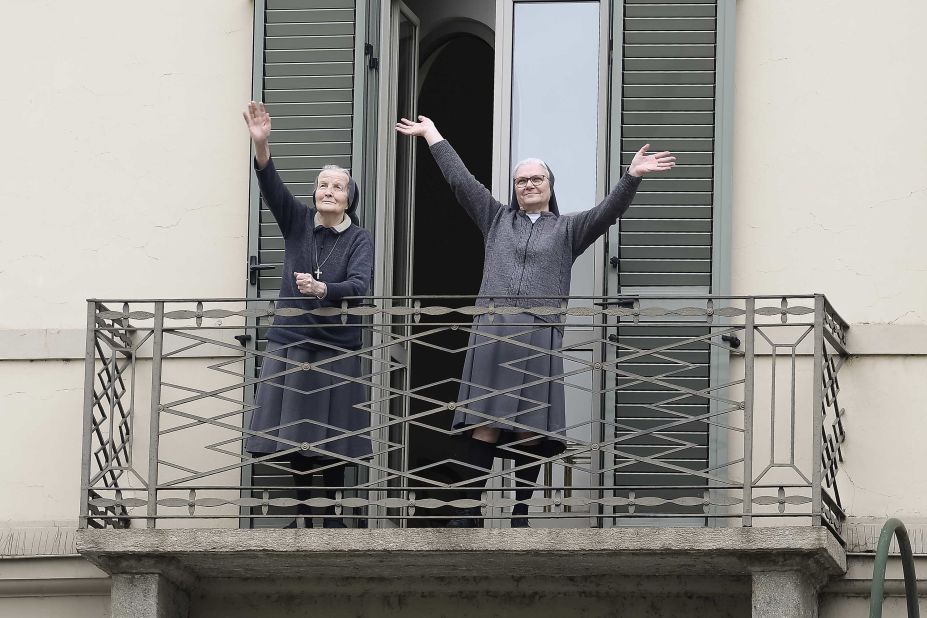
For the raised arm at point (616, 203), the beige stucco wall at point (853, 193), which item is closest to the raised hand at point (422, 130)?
the raised arm at point (616, 203)

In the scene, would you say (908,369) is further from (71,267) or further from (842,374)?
(71,267)

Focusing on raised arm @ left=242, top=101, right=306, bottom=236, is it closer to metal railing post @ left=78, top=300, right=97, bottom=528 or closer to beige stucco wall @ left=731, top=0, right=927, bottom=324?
metal railing post @ left=78, top=300, right=97, bottom=528

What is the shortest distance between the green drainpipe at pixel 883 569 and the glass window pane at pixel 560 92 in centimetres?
241

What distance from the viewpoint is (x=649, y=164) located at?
33.4 feet

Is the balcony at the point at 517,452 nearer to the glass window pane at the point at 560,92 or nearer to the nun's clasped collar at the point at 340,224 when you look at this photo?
the nun's clasped collar at the point at 340,224

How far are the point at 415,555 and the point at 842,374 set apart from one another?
2067 millimetres

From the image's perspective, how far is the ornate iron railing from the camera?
10141mm

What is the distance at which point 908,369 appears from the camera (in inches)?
422

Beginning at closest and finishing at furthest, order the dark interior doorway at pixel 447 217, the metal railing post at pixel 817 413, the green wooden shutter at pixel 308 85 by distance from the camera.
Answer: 1. the metal railing post at pixel 817 413
2. the green wooden shutter at pixel 308 85
3. the dark interior doorway at pixel 447 217

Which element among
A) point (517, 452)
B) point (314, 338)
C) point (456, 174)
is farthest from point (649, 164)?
point (314, 338)

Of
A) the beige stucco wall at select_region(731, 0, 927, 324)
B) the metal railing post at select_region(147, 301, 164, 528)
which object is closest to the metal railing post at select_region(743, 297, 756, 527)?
the beige stucco wall at select_region(731, 0, 927, 324)

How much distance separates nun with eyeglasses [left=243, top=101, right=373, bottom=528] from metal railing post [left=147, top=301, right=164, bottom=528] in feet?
1.34

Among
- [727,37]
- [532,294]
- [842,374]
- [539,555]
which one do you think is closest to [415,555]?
[539,555]

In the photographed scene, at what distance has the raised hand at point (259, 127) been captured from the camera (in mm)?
10383
